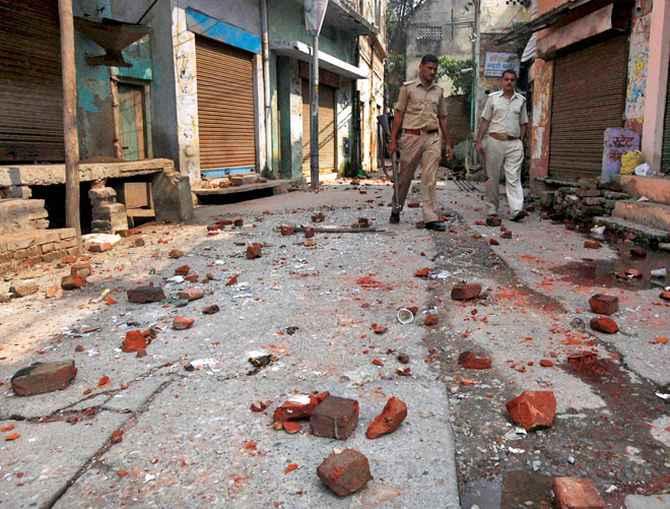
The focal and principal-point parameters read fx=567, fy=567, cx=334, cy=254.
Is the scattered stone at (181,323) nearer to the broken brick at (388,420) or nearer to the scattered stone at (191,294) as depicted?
the scattered stone at (191,294)

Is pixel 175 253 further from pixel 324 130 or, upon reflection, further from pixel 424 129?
pixel 324 130

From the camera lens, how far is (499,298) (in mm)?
3678

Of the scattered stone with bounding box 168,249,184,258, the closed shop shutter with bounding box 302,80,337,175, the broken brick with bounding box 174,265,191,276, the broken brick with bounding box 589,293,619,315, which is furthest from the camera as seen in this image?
the closed shop shutter with bounding box 302,80,337,175

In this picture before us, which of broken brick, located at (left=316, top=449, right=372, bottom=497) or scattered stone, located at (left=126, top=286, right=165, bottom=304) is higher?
scattered stone, located at (left=126, top=286, right=165, bottom=304)

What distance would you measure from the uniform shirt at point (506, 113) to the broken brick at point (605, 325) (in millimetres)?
4474

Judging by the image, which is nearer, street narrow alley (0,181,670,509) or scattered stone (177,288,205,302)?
street narrow alley (0,181,670,509)

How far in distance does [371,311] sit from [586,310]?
1302 millimetres

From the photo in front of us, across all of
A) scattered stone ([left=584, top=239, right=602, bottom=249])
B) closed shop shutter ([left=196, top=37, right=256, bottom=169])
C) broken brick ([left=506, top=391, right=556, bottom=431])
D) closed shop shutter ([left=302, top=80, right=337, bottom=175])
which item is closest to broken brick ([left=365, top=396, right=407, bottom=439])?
broken brick ([left=506, top=391, right=556, bottom=431])

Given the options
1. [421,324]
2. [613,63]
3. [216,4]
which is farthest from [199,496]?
[216,4]

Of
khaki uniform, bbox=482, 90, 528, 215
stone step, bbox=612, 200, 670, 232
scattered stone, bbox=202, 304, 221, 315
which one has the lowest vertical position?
scattered stone, bbox=202, 304, 221, 315

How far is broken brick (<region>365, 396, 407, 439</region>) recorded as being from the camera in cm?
199

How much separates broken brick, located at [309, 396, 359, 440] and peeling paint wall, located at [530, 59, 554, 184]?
9.20 metres

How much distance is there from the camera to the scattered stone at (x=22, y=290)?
3.92 m

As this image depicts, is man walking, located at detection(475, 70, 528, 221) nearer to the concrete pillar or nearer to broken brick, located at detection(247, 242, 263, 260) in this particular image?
the concrete pillar
